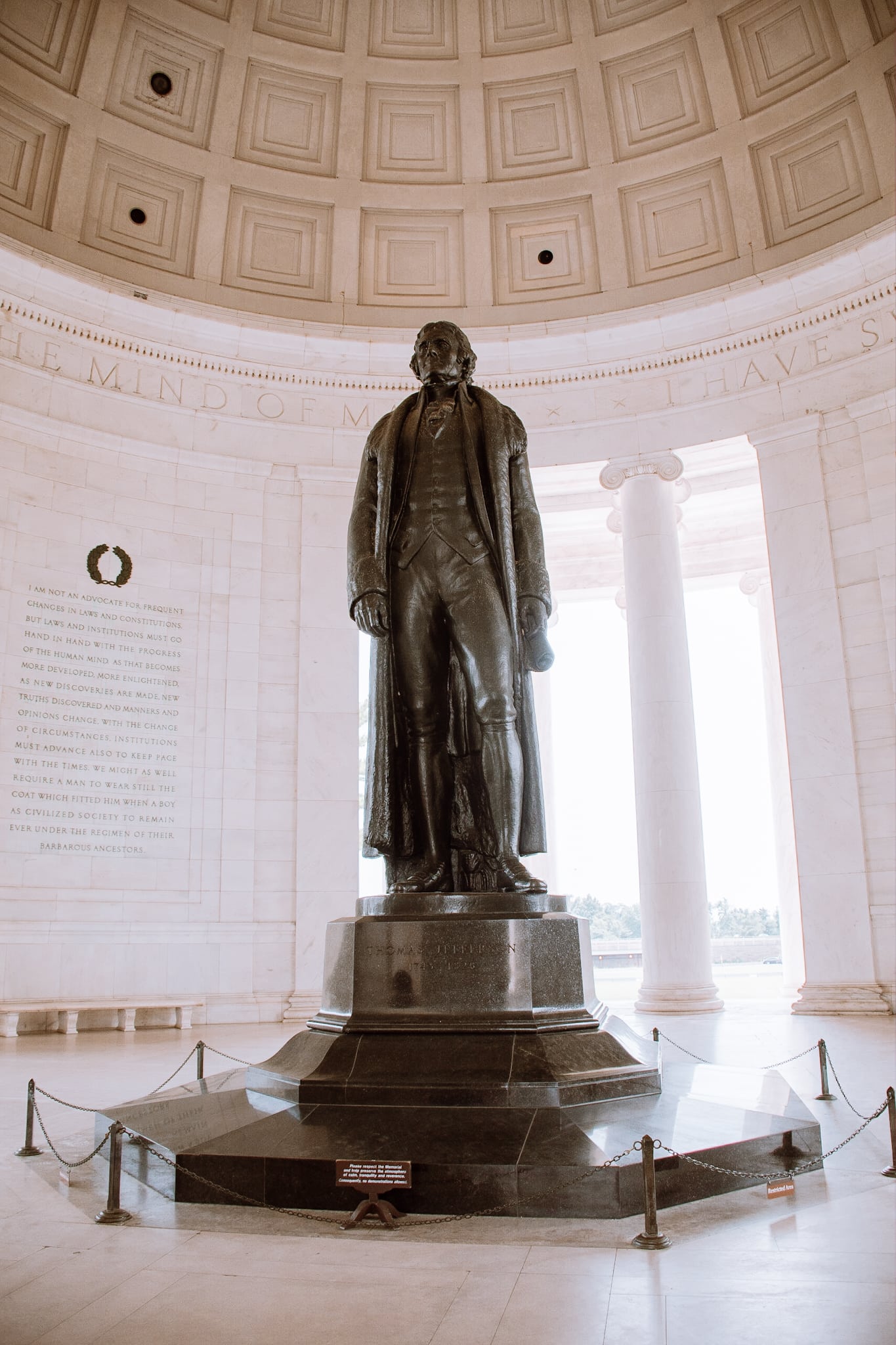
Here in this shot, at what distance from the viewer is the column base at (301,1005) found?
1422 centimetres

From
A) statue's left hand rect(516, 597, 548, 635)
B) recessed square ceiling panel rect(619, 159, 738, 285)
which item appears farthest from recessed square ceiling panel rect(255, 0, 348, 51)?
statue's left hand rect(516, 597, 548, 635)

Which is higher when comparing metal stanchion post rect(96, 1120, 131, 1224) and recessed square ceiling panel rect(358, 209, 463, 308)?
recessed square ceiling panel rect(358, 209, 463, 308)

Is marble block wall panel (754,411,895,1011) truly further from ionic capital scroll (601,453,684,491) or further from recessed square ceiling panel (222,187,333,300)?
recessed square ceiling panel (222,187,333,300)

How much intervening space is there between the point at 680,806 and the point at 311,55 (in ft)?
42.8

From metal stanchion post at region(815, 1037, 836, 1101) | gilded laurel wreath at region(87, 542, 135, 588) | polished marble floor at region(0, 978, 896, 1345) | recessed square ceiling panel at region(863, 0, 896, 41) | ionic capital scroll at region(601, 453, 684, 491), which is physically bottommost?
polished marble floor at region(0, 978, 896, 1345)


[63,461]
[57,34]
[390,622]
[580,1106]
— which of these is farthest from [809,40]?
[580,1106]

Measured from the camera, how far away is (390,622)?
6.81 meters

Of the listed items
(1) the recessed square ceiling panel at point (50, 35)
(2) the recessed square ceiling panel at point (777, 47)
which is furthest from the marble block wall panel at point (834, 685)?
(1) the recessed square ceiling panel at point (50, 35)

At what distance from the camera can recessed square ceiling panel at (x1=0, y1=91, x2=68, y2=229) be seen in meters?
15.1

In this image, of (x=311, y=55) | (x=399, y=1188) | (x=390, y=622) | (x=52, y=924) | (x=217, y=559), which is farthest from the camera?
(x=311, y=55)

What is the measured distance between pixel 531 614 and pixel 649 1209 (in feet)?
11.5

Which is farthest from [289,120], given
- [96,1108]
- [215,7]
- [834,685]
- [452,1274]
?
[452,1274]

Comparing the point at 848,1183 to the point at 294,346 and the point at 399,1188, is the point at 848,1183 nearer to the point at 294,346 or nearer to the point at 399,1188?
the point at 399,1188

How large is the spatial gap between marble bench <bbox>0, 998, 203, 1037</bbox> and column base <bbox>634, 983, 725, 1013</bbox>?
231 inches
